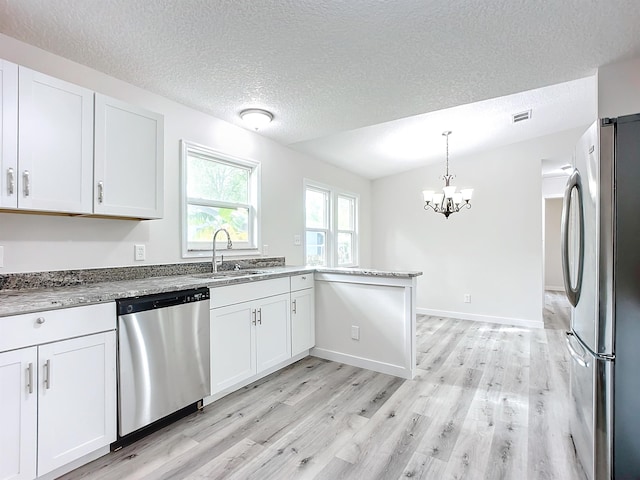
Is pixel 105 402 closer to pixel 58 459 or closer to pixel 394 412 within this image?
pixel 58 459

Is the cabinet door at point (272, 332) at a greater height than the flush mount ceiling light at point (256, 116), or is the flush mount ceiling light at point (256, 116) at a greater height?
the flush mount ceiling light at point (256, 116)

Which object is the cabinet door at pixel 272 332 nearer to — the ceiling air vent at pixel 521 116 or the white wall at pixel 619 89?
the white wall at pixel 619 89

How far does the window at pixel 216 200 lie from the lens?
294 cm

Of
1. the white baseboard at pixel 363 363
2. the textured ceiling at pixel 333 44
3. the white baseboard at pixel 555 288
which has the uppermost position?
the textured ceiling at pixel 333 44

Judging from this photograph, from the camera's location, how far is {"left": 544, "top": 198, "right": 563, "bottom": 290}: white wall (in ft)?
25.2

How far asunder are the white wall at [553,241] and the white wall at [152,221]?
21.7 feet

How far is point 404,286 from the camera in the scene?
2787mm

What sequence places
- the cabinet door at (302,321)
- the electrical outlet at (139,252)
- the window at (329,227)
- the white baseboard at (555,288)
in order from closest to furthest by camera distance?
the electrical outlet at (139,252) < the cabinet door at (302,321) < the window at (329,227) < the white baseboard at (555,288)

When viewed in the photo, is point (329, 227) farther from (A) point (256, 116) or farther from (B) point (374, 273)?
(A) point (256, 116)

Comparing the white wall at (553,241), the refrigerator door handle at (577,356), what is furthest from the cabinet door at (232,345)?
the white wall at (553,241)

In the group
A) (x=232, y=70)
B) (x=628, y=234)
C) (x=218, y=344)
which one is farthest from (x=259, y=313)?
(x=628, y=234)

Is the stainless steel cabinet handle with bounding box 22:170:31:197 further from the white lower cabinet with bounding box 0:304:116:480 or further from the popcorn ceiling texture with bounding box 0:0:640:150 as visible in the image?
the popcorn ceiling texture with bounding box 0:0:640:150

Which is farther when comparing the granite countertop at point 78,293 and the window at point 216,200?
the window at point 216,200

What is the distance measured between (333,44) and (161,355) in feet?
7.27
